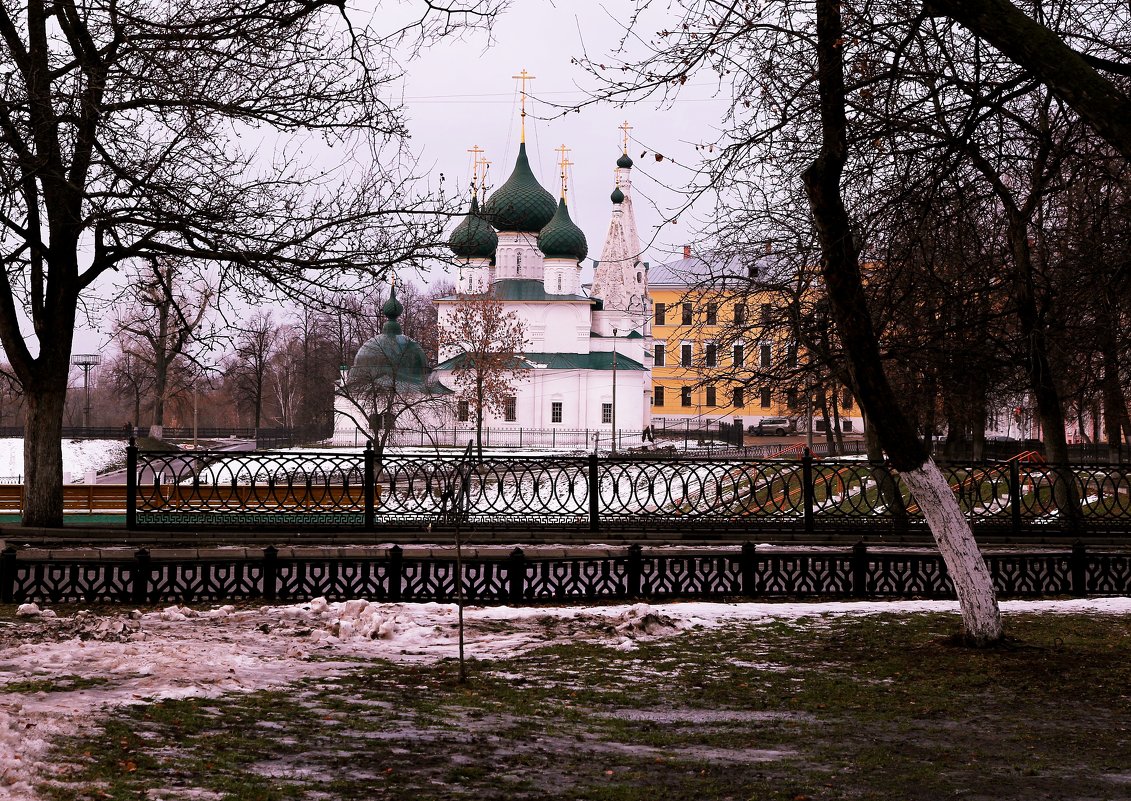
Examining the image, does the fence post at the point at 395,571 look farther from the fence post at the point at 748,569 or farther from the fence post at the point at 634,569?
the fence post at the point at 748,569

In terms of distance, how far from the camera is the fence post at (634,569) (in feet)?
35.0

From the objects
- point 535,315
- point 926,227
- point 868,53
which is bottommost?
point 926,227

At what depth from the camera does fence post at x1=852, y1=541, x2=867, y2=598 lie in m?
11.0

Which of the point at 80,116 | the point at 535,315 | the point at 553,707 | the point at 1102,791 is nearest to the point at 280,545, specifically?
the point at 80,116

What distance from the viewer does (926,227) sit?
959 cm

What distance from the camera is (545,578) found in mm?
10609

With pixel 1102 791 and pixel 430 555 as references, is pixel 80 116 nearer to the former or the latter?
pixel 430 555

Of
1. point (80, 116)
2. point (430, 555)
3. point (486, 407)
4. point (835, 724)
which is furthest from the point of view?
point (486, 407)

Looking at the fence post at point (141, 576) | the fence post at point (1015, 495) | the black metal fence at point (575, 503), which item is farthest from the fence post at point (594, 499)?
the fence post at point (141, 576)

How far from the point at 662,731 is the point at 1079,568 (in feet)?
23.6

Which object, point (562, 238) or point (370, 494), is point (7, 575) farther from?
point (562, 238)

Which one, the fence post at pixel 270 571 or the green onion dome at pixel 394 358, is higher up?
the green onion dome at pixel 394 358

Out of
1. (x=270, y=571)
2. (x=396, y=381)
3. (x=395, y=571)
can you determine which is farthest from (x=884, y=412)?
(x=396, y=381)

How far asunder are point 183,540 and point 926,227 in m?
9.11
